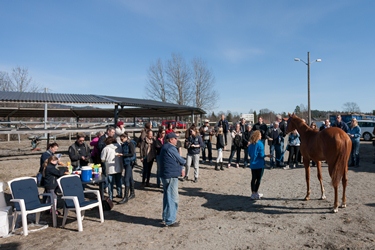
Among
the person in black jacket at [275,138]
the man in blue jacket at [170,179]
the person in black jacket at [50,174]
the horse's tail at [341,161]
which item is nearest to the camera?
the man in blue jacket at [170,179]

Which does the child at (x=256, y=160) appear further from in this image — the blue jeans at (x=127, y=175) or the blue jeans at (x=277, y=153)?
the blue jeans at (x=277, y=153)

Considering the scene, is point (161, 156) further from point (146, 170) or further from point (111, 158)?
point (146, 170)

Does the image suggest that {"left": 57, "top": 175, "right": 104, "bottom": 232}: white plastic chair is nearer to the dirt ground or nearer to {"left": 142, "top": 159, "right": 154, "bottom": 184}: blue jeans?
the dirt ground

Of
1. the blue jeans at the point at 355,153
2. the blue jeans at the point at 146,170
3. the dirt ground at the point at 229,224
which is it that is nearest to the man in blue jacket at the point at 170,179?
the dirt ground at the point at 229,224

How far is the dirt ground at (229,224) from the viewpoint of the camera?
429cm

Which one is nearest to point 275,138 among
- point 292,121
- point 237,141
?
point 237,141

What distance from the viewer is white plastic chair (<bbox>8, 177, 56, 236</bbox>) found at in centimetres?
491

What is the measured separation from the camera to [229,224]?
200 inches

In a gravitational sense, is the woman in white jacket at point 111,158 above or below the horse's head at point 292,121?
below

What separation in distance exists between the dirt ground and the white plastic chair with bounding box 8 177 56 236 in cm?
39

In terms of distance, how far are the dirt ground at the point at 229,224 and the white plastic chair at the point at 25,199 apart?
0.39m

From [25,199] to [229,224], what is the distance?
13.3 feet

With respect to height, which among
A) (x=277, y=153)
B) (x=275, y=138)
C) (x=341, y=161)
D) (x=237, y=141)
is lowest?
(x=277, y=153)

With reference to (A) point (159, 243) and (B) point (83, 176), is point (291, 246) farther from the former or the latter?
(B) point (83, 176)
